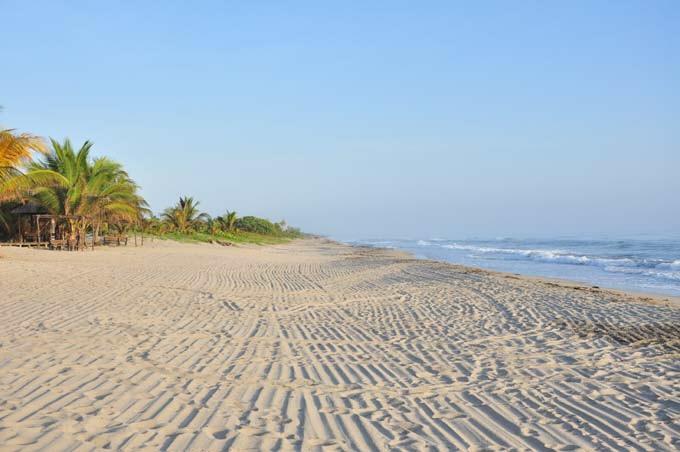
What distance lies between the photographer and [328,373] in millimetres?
5734

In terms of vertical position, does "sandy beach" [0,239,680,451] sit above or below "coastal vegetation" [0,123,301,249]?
below

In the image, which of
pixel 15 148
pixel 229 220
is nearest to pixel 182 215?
pixel 229 220

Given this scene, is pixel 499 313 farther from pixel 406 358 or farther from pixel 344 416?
pixel 344 416

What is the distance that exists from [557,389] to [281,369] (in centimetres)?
304

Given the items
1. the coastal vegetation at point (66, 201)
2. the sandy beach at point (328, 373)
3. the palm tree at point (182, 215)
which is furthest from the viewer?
the palm tree at point (182, 215)

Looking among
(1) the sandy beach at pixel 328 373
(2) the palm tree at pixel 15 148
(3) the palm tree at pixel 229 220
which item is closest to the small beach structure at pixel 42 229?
(2) the palm tree at pixel 15 148

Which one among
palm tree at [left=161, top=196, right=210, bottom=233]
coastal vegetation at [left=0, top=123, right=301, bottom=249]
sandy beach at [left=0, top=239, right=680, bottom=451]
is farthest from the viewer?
palm tree at [left=161, top=196, right=210, bottom=233]

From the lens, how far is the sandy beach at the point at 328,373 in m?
3.90

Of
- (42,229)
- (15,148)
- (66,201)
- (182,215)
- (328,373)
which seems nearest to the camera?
(328,373)

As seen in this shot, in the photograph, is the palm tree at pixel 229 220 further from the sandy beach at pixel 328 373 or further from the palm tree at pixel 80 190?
the sandy beach at pixel 328 373

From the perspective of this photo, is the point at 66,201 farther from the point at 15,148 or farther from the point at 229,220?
the point at 229,220

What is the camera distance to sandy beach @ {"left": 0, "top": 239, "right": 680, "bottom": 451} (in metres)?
3.90

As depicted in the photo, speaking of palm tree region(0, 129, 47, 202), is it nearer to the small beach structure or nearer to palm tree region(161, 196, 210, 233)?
the small beach structure

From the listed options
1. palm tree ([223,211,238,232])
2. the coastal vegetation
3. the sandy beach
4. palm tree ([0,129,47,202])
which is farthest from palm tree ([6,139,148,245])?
palm tree ([223,211,238,232])
